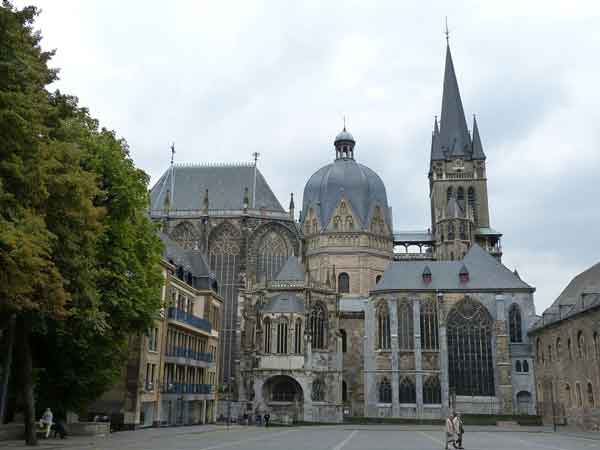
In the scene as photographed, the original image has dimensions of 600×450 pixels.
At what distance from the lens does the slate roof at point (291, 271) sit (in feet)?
192

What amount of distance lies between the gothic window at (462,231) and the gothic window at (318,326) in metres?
28.6

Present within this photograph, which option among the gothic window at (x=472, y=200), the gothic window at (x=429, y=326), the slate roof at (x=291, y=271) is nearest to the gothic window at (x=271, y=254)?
the slate roof at (x=291, y=271)

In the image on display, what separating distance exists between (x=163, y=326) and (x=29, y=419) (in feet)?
57.0

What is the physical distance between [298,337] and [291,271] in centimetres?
666

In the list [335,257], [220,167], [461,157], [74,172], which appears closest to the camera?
[74,172]

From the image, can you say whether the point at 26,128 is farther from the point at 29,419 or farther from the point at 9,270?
the point at 29,419

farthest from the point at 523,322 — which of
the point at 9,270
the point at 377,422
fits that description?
the point at 9,270

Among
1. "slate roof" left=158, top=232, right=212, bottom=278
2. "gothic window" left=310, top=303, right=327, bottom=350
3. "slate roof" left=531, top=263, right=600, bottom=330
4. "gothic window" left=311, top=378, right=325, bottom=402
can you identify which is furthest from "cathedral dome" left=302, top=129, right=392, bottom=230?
"slate roof" left=158, top=232, right=212, bottom=278

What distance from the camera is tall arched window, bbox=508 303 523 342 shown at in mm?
58906

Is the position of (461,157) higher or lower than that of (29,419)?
higher

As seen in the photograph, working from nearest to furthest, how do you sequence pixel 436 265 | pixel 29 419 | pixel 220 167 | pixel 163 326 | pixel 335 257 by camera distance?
pixel 29 419 → pixel 163 326 → pixel 436 265 → pixel 335 257 → pixel 220 167

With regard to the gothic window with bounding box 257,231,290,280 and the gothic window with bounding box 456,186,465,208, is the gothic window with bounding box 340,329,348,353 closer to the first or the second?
the gothic window with bounding box 257,231,290,280

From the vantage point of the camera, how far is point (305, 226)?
73812 mm

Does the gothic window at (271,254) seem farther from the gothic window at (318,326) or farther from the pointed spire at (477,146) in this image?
the pointed spire at (477,146)
